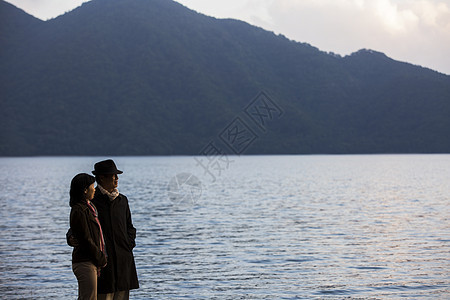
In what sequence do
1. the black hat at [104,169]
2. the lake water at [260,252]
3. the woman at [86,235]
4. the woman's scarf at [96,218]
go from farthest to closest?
the lake water at [260,252] → the black hat at [104,169] → the woman's scarf at [96,218] → the woman at [86,235]

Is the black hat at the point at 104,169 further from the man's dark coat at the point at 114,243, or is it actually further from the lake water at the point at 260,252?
the lake water at the point at 260,252

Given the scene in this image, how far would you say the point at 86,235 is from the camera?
675 centimetres

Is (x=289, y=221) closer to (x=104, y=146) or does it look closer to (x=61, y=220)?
(x=61, y=220)

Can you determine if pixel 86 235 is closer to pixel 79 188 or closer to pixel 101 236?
pixel 101 236

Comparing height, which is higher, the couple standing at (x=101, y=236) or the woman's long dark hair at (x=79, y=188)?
the woman's long dark hair at (x=79, y=188)

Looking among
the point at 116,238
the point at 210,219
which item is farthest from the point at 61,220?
the point at 116,238

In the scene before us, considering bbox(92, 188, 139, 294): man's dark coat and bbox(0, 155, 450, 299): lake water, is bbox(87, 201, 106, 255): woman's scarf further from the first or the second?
bbox(0, 155, 450, 299): lake water

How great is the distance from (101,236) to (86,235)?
10.7 inches

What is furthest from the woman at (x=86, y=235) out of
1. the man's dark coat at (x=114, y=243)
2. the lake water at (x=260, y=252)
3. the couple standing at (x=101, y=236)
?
the lake water at (x=260, y=252)

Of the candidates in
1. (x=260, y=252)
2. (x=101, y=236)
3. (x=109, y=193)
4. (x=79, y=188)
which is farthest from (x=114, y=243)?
(x=260, y=252)

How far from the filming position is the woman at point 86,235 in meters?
6.75

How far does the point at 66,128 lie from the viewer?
189250 millimetres

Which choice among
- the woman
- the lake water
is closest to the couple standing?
the woman

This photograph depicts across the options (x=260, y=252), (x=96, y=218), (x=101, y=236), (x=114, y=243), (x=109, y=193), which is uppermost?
(x=109, y=193)
